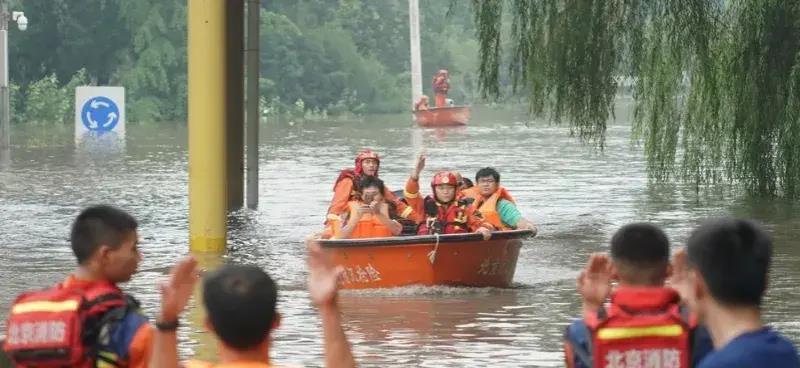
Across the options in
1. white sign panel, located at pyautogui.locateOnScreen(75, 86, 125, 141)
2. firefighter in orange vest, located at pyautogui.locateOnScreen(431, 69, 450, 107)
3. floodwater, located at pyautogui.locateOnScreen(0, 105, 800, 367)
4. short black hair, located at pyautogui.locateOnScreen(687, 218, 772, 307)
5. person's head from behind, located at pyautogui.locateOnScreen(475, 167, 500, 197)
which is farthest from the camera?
firefighter in orange vest, located at pyautogui.locateOnScreen(431, 69, 450, 107)

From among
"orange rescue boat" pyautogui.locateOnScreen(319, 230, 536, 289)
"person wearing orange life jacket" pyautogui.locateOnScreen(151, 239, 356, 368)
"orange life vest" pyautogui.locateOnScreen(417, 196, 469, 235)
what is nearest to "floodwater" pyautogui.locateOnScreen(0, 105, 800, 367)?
"orange rescue boat" pyautogui.locateOnScreen(319, 230, 536, 289)

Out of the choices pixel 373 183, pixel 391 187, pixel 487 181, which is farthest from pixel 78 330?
pixel 391 187

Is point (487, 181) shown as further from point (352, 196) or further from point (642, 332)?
point (642, 332)

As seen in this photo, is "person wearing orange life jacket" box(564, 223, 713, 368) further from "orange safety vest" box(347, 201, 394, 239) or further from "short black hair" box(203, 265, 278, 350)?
"orange safety vest" box(347, 201, 394, 239)

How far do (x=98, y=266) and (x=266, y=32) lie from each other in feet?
256

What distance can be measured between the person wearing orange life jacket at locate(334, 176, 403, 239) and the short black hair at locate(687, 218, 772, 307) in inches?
441

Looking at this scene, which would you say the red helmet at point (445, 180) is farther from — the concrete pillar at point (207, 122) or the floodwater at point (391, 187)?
the concrete pillar at point (207, 122)

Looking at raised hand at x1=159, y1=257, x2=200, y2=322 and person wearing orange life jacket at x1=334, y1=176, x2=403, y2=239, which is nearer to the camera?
raised hand at x1=159, y1=257, x2=200, y2=322

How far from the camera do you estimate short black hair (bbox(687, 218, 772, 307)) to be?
4.19m

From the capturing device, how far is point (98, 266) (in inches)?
206

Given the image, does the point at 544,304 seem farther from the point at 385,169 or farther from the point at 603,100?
the point at 385,169

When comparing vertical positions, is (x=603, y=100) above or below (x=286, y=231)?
above

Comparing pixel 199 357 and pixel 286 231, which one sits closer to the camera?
pixel 199 357

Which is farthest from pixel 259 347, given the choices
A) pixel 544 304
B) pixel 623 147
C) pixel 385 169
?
pixel 623 147
